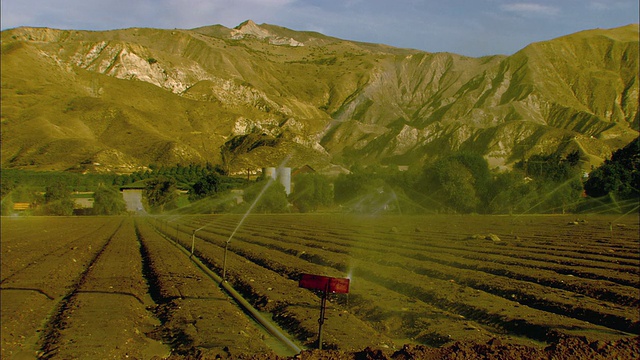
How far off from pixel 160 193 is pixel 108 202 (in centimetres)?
1553

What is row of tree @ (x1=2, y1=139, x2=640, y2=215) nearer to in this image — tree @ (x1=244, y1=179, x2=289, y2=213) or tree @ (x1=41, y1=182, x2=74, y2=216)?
tree @ (x1=244, y1=179, x2=289, y2=213)

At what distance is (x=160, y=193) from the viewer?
10369 cm

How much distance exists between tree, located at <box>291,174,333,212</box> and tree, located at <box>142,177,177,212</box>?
2676cm

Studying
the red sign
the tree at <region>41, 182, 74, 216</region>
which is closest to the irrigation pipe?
the red sign

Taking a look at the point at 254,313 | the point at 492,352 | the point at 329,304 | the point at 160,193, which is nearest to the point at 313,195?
the point at 160,193

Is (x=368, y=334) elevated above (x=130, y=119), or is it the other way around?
(x=130, y=119)

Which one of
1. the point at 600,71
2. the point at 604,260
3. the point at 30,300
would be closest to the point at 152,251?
the point at 30,300

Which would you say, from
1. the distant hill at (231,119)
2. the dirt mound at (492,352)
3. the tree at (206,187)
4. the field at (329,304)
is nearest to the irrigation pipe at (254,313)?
the field at (329,304)

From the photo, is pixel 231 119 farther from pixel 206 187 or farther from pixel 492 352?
pixel 492 352

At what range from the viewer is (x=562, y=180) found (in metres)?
90.6

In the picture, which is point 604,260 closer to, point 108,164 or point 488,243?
point 488,243

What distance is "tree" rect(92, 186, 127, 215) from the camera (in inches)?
3415

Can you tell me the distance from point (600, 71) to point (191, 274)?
675 ft

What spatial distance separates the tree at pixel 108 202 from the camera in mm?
86750
